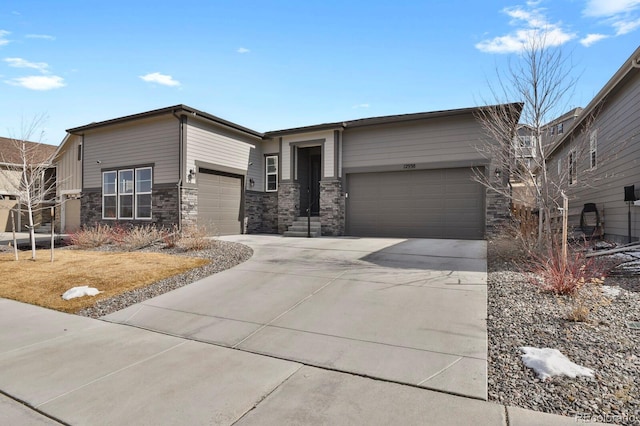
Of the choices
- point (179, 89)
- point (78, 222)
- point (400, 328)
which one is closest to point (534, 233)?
point (400, 328)

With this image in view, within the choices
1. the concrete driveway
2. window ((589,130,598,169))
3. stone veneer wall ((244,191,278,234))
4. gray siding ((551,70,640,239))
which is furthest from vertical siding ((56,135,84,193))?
window ((589,130,598,169))

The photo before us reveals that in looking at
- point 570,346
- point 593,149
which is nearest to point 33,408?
point 570,346

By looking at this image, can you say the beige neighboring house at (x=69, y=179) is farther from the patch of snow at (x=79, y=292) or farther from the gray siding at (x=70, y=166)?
the patch of snow at (x=79, y=292)

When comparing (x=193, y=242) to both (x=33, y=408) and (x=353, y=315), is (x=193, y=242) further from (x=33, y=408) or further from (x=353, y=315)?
(x=33, y=408)

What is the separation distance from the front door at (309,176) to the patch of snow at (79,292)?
9802mm

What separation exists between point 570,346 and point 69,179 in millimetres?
21298

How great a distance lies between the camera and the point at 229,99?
11.8 meters

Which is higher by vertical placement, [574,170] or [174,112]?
[174,112]

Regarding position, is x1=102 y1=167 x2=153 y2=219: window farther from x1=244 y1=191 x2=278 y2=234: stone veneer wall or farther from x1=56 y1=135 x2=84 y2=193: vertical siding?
x1=244 y1=191 x2=278 y2=234: stone veneer wall

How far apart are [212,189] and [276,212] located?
3272 mm

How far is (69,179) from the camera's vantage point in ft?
58.7

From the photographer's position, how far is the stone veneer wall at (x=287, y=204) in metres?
15.0

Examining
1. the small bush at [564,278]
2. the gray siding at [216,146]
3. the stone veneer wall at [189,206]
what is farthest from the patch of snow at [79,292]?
the small bush at [564,278]

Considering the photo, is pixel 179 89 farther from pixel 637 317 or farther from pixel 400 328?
pixel 637 317
